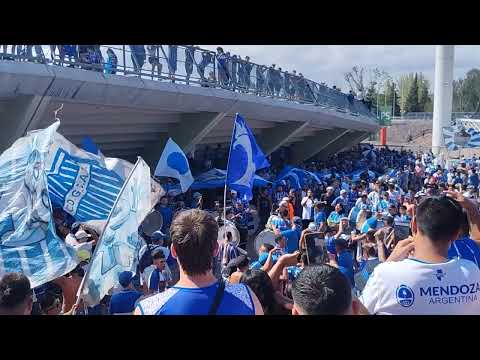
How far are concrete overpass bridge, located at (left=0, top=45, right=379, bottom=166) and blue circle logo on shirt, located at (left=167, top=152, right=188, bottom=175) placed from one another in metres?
2.72

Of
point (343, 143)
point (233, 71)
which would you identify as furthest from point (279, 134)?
point (343, 143)

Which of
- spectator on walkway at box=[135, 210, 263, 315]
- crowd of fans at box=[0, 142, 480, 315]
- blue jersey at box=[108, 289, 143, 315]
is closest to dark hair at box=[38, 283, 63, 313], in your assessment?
crowd of fans at box=[0, 142, 480, 315]

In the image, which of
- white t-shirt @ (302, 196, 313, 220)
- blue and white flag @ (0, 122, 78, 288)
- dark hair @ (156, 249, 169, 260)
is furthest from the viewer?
white t-shirt @ (302, 196, 313, 220)

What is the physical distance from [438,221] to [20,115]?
11.3 m

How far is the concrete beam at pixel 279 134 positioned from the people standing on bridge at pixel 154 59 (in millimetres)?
10525

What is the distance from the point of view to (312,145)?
31641 millimetres

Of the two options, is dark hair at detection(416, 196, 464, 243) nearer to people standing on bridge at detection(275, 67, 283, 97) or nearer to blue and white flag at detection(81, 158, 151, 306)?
blue and white flag at detection(81, 158, 151, 306)

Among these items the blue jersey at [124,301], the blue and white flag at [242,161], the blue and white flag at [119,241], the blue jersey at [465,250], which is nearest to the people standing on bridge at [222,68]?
the blue and white flag at [242,161]

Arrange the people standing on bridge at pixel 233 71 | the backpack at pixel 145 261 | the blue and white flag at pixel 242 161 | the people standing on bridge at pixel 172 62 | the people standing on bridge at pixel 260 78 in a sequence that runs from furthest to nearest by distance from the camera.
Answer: the people standing on bridge at pixel 260 78
the people standing on bridge at pixel 233 71
the people standing on bridge at pixel 172 62
the blue and white flag at pixel 242 161
the backpack at pixel 145 261

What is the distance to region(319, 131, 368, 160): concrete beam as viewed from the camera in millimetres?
34625

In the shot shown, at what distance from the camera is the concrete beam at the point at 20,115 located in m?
12.5

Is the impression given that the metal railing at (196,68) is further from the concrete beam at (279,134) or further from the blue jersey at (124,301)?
the blue jersey at (124,301)

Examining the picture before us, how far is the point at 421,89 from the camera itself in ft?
321
